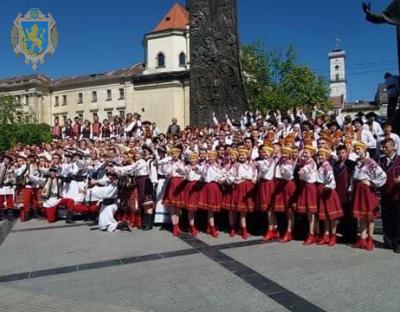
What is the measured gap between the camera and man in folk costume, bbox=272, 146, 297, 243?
327 inches

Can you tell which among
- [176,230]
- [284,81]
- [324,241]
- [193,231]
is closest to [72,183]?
[176,230]

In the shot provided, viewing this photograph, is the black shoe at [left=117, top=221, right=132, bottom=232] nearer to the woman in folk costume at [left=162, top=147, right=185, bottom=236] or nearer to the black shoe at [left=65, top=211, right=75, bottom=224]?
the woman in folk costume at [left=162, top=147, right=185, bottom=236]

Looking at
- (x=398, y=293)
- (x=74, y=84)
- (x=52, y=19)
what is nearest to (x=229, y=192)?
(x=398, y=293)

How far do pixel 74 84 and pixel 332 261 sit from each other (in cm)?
6669

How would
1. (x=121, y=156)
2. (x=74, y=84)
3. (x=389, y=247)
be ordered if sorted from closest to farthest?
(x=389, y=247)
(x=121, y=156)
(x=74, y=84)

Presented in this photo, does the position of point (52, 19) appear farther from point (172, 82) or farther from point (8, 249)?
point (172, 82)

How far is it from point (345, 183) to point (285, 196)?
3.43 feet

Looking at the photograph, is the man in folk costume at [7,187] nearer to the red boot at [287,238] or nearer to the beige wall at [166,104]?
the red boot at [287,238]

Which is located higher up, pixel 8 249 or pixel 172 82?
pixel 172 82

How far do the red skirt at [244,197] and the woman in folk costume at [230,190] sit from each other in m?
0.14

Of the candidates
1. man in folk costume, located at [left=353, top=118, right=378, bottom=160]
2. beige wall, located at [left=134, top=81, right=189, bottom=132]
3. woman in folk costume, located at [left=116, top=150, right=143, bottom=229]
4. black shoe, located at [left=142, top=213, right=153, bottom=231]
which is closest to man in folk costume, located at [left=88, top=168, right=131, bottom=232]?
woman in folk costume, located at [left=116, top=150, right=143, bottom=229]

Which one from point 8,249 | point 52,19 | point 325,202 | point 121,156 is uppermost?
point 52,19

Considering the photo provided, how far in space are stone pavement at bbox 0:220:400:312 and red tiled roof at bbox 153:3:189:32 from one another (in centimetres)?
5173

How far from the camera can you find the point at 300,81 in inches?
1702
